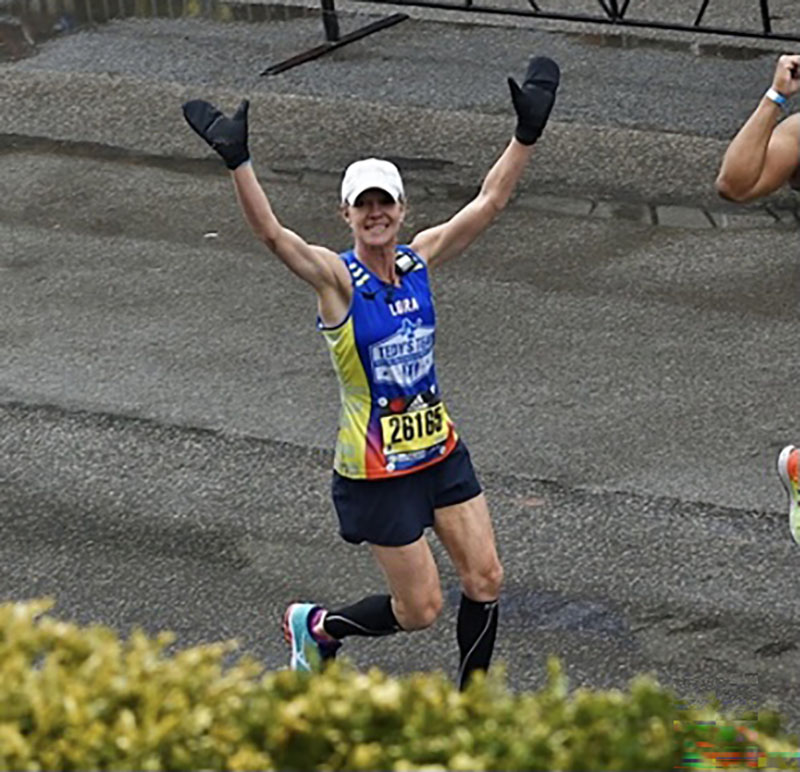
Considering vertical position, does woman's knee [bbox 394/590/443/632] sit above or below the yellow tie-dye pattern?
below

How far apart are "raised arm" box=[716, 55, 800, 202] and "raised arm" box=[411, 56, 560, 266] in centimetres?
68

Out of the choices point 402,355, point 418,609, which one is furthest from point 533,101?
point 418,609

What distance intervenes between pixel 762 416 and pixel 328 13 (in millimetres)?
7302

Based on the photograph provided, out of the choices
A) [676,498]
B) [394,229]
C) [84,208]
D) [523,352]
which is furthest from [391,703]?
[84,208]

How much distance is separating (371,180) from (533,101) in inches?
30.3

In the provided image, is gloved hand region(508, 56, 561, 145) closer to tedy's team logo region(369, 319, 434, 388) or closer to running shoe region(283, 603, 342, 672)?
tedy's team logo region(369, 319, 434, 388)

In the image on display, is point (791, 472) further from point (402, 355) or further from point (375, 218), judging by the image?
point (375, 218)

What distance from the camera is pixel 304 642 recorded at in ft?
24.2

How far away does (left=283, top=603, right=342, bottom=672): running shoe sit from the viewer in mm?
7316

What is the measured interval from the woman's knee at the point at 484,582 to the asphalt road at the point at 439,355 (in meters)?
0.67

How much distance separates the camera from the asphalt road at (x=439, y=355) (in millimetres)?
8141

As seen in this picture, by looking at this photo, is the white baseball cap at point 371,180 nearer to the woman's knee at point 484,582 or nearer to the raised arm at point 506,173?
the raised arm at point 506,173

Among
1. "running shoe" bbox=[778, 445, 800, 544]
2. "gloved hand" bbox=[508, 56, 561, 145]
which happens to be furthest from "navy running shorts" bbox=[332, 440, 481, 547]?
"running shoe" bbox=[778, 445, 800, 544]

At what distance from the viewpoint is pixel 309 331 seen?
10.9 metres
